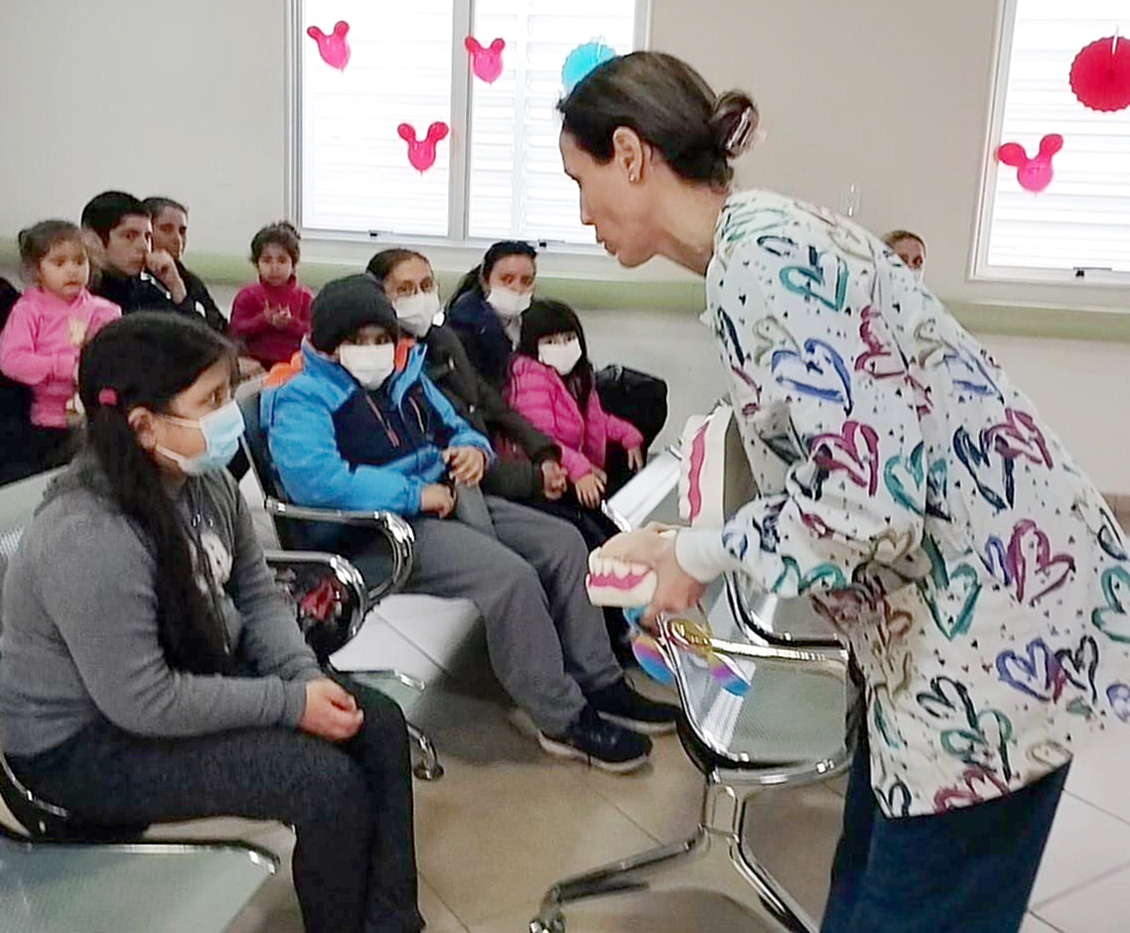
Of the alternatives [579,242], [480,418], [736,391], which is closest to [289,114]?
[579,242]

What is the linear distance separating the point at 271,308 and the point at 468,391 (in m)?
1.59

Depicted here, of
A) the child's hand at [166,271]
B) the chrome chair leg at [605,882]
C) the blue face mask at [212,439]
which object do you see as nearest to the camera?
the blue face mask at [212,439]

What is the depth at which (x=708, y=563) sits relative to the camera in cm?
123

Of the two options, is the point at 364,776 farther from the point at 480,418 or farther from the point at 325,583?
the point at 480,418

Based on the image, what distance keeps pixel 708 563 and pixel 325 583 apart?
128cm

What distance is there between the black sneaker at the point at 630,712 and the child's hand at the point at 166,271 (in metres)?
2.16

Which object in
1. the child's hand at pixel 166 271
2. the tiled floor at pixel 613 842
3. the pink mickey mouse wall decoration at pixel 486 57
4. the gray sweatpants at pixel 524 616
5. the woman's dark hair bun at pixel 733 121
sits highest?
the pink mickey mouse wall decoration at pixel 486 57

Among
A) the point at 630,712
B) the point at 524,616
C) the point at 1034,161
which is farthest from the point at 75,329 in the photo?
the point at 1034,161

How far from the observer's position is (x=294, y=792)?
1690 mm

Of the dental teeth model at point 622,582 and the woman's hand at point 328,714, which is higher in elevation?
the dental teeth model at point 622,582

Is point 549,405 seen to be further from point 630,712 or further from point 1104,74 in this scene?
point 1104,74

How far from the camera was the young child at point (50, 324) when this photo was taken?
3467 mm

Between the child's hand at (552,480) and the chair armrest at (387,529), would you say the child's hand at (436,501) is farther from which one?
the child's hand at (552,480)

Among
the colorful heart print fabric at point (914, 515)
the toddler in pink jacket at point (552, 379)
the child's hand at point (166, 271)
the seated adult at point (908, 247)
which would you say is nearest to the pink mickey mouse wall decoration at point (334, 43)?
the child's hand at point (166, 271)
